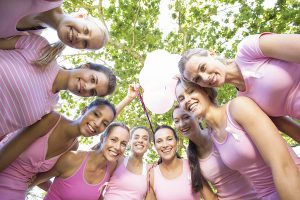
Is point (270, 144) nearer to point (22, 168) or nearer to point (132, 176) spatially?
point (132, 176)

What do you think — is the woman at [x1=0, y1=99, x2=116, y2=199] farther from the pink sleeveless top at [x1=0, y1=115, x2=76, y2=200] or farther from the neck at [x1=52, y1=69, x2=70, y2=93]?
the neck at [x1=52, y1=69, x2=70, y2=93]

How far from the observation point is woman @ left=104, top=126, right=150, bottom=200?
11.4 feet

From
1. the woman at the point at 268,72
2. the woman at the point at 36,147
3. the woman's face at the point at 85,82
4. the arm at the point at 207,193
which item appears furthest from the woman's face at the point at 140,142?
the woman at the point at 268,72

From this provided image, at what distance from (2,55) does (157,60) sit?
1.99 meters

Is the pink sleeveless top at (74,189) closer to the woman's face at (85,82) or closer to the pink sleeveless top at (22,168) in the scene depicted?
the pink sleeveless top at (22,168)

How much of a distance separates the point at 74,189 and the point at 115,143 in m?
0.74

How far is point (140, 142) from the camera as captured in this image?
378cm

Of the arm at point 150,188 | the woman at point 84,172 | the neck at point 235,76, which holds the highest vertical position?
the neck at point 235,76

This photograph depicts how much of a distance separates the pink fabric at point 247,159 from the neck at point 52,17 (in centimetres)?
177

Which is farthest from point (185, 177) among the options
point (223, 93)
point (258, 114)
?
point (223, 93)

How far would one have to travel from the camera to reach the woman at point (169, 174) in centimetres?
329

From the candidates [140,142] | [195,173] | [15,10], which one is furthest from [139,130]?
[15,10]

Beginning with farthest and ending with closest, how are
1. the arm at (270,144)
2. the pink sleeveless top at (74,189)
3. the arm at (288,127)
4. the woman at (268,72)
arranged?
the pink sleeveless top at (74,189) < the arm at (288,127) < the woman at (268,72) < the arm at (270,144)

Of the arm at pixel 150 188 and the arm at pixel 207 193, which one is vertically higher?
the arm at pixel 207 193
